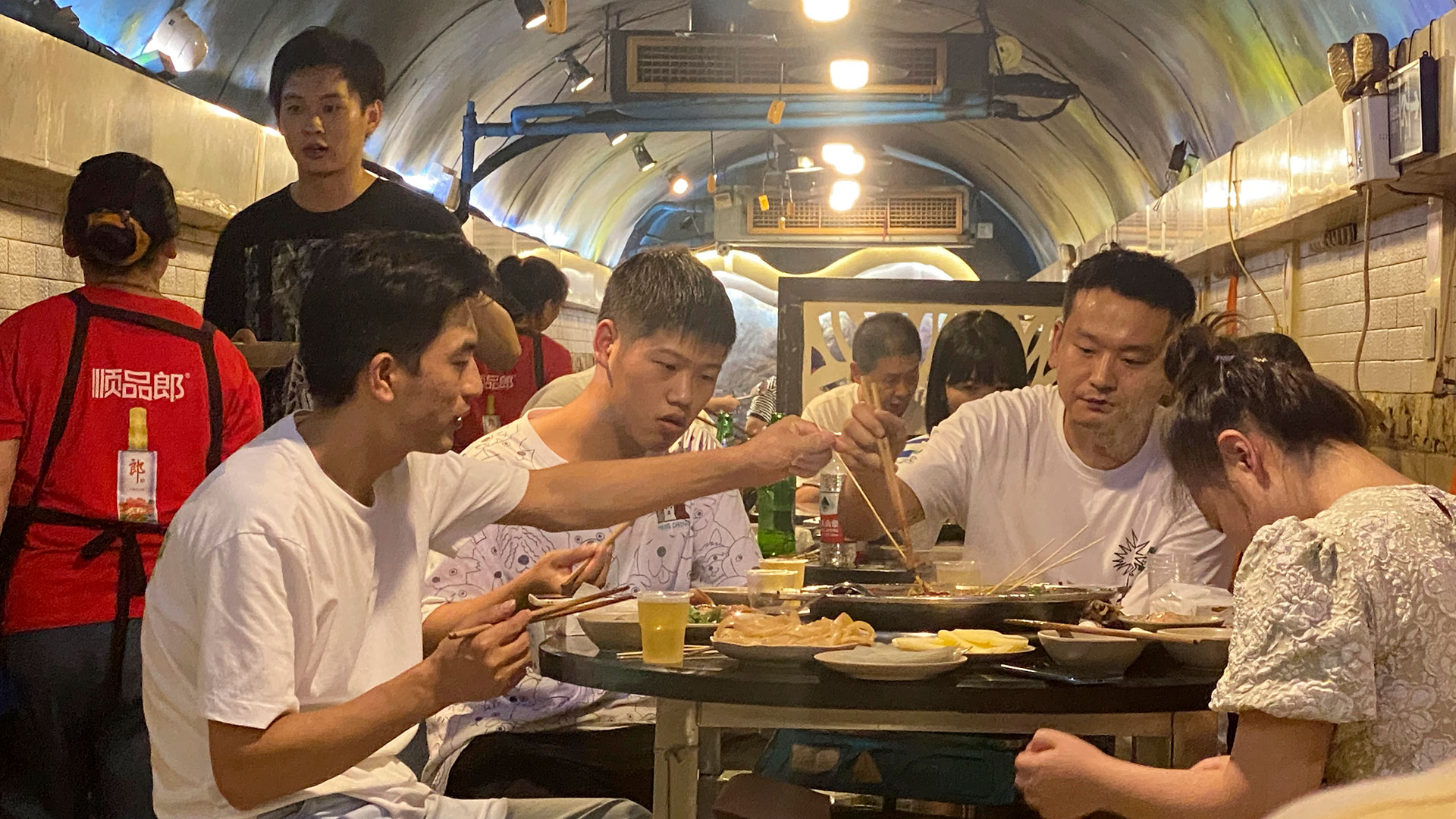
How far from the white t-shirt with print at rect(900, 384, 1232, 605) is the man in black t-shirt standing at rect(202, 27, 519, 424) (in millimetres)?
911

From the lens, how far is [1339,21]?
4.46 m

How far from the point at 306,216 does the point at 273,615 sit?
1661 mm

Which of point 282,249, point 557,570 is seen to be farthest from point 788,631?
point 282,249

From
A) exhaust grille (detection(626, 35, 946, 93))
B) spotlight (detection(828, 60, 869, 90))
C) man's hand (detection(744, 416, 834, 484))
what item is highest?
exhaust grille (detection(626, 35, 946, 93))

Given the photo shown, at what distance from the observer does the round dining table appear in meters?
1.50

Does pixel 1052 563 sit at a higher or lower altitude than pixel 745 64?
lower

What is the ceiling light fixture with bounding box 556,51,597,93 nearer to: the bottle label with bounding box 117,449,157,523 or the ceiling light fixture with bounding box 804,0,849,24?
the ceiling light fixture with bounding box 804,0,849,24

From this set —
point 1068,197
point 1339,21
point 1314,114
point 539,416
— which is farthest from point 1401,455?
point 1068,197

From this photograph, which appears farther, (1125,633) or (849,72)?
(849,72)

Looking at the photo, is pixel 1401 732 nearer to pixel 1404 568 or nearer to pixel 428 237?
pixel 1404 568

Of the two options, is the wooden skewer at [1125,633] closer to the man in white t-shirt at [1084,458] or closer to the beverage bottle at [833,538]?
the man in white t-shirt at [1084,458]

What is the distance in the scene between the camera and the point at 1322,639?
1.28 m

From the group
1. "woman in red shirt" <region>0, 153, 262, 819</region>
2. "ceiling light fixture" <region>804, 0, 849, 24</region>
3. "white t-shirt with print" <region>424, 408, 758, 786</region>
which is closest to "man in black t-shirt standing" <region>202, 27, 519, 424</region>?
"woman in red shirt" <region>0, 153, 262, 819</region>

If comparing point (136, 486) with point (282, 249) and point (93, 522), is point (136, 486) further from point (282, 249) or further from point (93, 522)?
point (282, 249)
